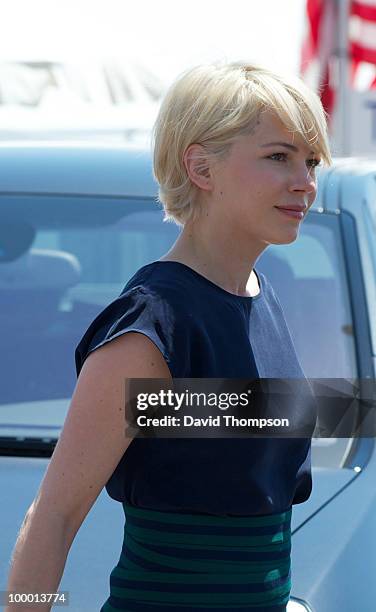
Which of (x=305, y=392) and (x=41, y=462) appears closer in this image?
(x=305, y=392)

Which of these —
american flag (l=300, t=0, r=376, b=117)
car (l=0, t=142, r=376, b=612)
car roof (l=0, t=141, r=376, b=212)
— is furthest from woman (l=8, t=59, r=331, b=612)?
american flag (l=300, t=0, r=376, b=117)

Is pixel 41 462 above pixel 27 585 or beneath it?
beneath

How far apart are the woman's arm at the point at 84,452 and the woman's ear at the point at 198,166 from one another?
29 centimetres

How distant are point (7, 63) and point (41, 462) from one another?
5.13 m

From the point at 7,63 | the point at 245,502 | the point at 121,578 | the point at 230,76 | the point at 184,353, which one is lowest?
the point at 7,63

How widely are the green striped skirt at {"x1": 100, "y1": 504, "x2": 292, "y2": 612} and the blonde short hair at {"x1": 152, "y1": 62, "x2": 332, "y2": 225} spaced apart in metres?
0.44

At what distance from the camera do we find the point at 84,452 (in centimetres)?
154

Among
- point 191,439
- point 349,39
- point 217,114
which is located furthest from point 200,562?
point 349,39

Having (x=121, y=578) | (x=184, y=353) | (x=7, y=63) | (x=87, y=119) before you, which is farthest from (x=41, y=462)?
(x=7, y=63)

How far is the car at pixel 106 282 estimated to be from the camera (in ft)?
7.36

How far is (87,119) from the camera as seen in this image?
211 inches

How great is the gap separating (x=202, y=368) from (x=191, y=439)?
0.10 metres

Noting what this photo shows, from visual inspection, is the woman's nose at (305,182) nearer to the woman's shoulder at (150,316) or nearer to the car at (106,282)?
the woman's shoulder at (150,316)

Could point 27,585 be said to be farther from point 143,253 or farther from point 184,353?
point 143,253
